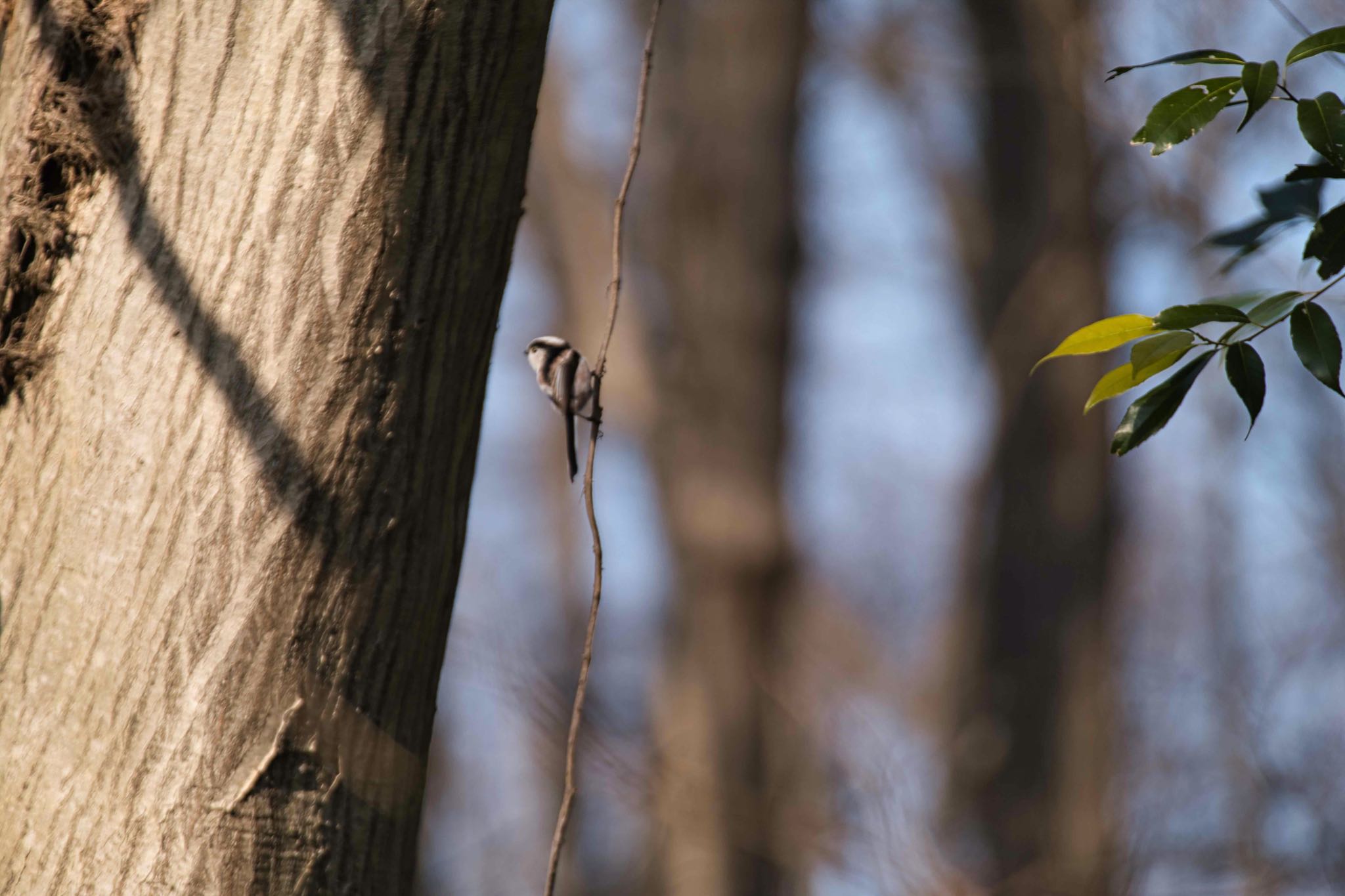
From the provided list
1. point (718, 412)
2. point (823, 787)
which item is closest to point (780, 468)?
point (718, 412)

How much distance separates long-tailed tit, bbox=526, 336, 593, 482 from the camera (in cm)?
139

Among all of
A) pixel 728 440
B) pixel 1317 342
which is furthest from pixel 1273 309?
pixel 728 440

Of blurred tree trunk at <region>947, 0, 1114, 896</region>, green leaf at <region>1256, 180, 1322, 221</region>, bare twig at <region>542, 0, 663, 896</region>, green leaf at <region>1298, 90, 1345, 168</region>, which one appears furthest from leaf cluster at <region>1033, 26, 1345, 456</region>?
blurred tree trunk at <region>947, 0, 1114, 896</region>

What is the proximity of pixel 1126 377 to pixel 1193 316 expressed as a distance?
83 mm

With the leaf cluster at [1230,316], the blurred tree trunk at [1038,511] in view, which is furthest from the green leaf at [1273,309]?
the blurred tree trunk at [1038,511]

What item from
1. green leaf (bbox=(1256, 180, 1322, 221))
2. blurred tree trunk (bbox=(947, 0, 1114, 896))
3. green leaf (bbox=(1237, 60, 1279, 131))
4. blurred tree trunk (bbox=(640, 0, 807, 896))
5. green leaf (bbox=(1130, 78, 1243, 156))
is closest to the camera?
green leaf (bbox=(1237, 60, 1279, 131))

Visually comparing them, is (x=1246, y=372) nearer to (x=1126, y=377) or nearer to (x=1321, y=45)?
(x=1126, y=377)

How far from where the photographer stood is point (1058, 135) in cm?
607

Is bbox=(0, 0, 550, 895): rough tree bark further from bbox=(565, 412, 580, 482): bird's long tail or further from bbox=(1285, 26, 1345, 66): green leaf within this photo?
bbox=(1285, 26, 1345, 66): green leaf

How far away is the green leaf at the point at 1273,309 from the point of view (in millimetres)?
1019

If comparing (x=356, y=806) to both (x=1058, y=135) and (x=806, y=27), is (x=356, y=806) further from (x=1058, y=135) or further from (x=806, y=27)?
(x=1058, y=135)

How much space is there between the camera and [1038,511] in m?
5.93

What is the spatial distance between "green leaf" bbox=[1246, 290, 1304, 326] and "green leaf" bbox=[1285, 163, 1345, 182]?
0.11 meters

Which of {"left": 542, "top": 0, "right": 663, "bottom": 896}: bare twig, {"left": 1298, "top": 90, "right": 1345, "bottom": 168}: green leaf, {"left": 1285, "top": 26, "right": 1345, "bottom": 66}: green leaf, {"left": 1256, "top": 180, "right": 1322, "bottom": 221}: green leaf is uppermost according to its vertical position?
{"left": 1256, "top": 180, "right": 1322, "bottom": 221}: green leaf
